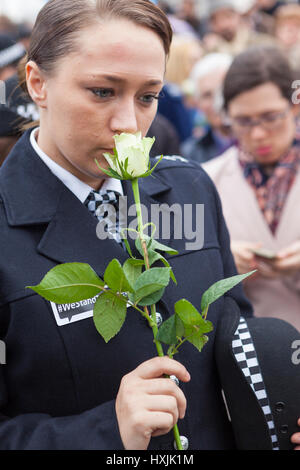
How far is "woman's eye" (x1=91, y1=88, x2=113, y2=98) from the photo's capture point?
4.64 ft

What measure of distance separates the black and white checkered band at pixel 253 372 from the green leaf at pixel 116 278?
1.46ft

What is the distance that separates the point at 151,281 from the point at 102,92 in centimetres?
49

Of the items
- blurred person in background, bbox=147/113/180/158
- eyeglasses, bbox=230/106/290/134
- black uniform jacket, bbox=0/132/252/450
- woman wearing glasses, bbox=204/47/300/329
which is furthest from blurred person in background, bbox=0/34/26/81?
black uniform jacket, bbox=0/132/252/450

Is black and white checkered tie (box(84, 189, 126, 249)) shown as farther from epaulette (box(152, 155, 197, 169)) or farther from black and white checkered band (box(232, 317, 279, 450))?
black and white checkered band (box(232, 317, 279, 450))

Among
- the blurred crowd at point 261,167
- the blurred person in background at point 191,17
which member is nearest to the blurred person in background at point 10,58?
the blurred crowd at point 261,167

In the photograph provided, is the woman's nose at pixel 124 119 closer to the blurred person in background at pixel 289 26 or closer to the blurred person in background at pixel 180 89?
the blurred person in background at pixel 180 89

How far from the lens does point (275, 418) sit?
152 centimetres

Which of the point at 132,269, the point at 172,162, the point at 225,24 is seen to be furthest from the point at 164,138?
the point at 225,24

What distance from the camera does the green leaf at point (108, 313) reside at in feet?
4.17

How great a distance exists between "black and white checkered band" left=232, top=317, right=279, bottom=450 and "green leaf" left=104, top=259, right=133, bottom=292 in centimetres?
45

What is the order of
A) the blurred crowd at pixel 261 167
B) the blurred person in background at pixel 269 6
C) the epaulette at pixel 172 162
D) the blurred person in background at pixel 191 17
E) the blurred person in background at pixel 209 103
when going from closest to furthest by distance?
the epaulette at pixel 172 162 < the blurred crowd at pixel 261 167 < the blurred person in background at pixel 209 103 < the blurred person in background at pixel 269 6 < the blurred person in background at pixel 191 17

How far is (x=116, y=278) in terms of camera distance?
122 centimetres

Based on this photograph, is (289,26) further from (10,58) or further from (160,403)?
(160,403)
